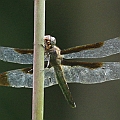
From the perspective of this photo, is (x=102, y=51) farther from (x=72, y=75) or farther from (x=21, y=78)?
(x=21, y=78)

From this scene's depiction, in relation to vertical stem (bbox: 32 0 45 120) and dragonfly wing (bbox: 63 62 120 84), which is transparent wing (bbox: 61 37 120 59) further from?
vertical stem (bbox: 32 0 45 120)

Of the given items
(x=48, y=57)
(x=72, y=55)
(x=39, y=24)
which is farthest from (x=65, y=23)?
(x=39, y=24)

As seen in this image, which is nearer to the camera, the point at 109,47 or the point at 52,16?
the point at 109,47

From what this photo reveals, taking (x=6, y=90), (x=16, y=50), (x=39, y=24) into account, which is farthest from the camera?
(x=6, y=90)

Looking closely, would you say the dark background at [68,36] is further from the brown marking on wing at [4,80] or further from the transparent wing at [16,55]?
the brown marking on wing at [4,80]

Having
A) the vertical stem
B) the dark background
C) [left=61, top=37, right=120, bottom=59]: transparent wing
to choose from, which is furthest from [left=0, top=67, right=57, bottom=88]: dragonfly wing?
the dark background

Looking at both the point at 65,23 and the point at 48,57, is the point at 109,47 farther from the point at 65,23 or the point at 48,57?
the point at 65,23
